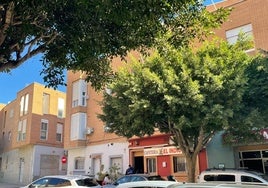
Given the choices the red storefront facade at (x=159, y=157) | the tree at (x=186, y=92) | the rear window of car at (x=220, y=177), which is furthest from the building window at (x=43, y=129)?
the rear window of car at (x=220, y=177)

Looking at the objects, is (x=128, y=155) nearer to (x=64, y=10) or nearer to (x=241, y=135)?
(x=241, y=135)

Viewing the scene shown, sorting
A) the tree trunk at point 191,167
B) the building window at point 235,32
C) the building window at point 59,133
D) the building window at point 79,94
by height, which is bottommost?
the tree trunk at point 191,167

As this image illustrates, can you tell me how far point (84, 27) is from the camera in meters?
6.43

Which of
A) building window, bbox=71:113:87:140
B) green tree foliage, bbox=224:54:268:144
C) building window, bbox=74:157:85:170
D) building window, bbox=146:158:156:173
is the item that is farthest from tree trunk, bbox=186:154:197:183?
building window, bbox=74:157:85:170

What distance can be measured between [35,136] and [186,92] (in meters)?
24.3

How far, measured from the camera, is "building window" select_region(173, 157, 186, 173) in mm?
20638

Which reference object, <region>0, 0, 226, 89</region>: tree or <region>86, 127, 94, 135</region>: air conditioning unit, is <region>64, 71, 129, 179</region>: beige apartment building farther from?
<region>0, 0, 226, 89</region>: tree

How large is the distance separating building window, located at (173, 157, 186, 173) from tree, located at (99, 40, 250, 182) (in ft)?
16.8

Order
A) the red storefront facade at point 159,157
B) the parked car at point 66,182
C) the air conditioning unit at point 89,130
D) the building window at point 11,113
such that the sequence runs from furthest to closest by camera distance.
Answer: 1. the building window at point 11,113
2. the air conditioning unit at point 89,130
3. the red storefront facade at point 159,157
4. the parked car at point 66,182

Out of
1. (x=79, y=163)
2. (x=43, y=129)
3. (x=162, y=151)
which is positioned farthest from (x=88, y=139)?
(x=43, y=129)

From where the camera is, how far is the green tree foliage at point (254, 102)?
43.2 feet

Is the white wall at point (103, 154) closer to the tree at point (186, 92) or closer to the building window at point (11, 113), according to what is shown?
the tree at point (186, 92)

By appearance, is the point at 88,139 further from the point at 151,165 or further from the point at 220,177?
the point at 220,177

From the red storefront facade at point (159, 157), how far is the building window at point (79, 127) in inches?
221
